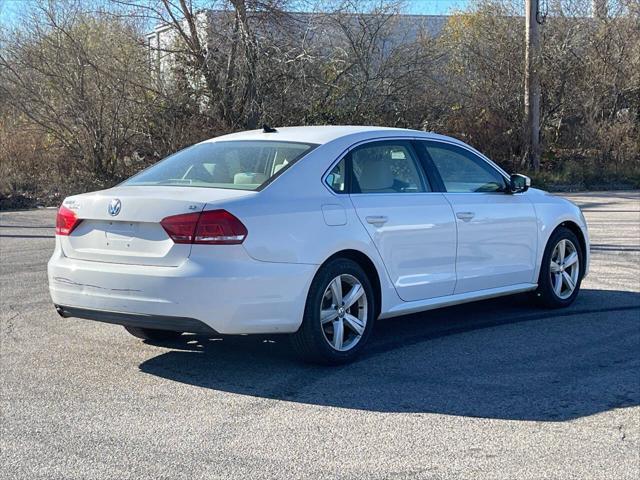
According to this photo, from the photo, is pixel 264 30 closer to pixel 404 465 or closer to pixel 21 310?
pixel 21 310

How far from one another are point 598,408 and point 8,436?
3.53 meters

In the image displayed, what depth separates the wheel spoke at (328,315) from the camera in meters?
6.22

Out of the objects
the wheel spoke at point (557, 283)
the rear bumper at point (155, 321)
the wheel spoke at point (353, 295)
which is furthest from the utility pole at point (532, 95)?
the rear bumper at point (155, 321)

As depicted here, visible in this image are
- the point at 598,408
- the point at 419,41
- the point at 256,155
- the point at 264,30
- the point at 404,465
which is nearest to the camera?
the point at 404,465

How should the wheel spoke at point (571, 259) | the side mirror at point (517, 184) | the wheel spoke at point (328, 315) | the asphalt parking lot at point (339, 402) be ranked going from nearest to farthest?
1. the asphalt parking lot at point (339, 402)
2. the wheel spoke at point (328, 315)
3. the side mirror at point (517, 184)
4. the wheel spoke at point (571, 259)

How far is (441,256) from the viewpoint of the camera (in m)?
7.05

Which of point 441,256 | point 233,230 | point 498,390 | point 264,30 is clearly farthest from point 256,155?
point 264,30

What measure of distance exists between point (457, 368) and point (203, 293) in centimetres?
195

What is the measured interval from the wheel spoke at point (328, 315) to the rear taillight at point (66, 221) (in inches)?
71.6

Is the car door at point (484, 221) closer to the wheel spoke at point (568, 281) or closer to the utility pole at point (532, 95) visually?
the wheel spoke at point (568, 281)

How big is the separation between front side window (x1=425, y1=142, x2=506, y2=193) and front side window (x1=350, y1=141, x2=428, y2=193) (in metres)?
0.28

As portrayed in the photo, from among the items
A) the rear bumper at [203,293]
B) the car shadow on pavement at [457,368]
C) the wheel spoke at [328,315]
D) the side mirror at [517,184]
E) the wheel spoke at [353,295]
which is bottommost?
the car shadow on pavement at [457,368]

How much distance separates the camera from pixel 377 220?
258 inches

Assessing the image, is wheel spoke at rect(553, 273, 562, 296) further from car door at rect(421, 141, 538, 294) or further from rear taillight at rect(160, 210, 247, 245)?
rear taillight at rect(160, 210, 247, 245)
